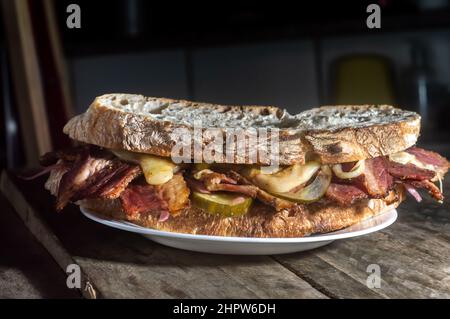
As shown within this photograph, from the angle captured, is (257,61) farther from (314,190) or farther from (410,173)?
(314,190)

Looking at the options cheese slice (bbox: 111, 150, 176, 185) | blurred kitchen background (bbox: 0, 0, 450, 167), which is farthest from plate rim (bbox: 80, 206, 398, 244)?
blurred kitchen background (bbox: 0, 0, 450, 167)

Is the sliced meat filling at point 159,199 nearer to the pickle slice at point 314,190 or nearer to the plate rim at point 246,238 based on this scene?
the plate rim at point 246,238

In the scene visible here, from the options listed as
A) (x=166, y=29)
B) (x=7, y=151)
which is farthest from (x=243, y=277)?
(x=166, y=29)

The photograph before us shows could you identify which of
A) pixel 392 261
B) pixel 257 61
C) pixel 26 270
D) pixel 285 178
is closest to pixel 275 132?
pixel 285 178

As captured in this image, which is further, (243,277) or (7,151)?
(7,151)

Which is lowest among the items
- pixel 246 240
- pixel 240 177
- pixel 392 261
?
pixel 392 261

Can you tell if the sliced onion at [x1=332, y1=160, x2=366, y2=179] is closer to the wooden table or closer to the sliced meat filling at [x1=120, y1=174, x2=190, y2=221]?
the wooden table
